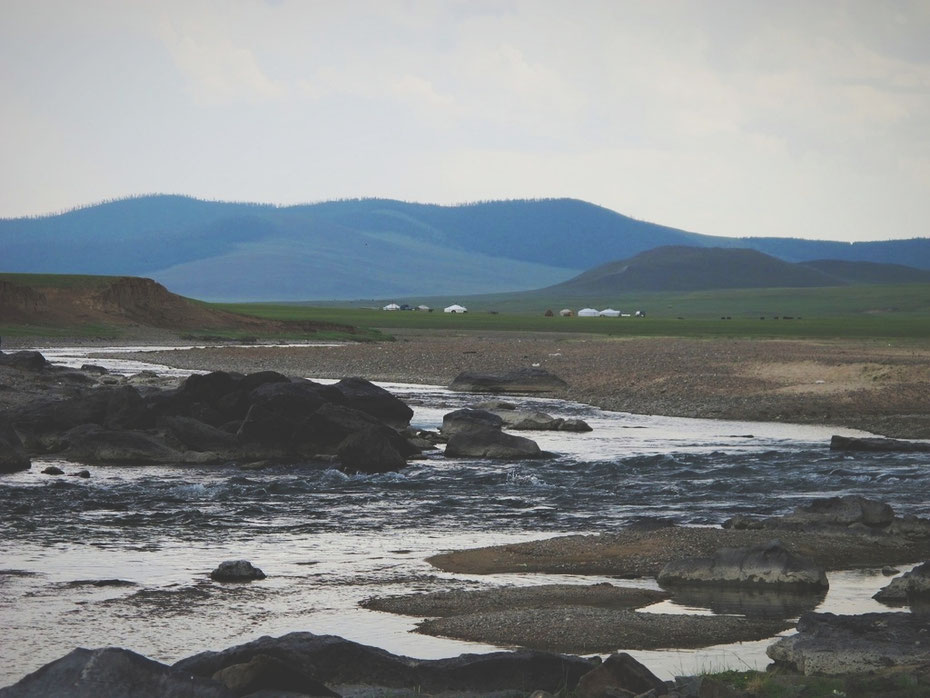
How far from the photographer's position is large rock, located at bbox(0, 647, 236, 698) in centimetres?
898

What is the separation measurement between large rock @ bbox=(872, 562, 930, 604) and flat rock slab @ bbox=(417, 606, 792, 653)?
164 cm

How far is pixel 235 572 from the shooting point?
1636 centimetres

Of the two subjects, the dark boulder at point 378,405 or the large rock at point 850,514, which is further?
the dark boulder at point 378,405

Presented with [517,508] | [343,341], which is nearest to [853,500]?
[517,508]

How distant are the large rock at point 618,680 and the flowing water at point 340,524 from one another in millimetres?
1772

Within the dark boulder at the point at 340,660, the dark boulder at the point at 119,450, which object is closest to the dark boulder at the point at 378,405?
the dark boulder at the point at 119,450

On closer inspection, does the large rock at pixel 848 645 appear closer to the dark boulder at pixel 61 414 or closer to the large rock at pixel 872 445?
the large rock at pixel 872 445

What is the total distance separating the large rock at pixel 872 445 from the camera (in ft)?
98.7

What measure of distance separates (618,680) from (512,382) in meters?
39.1

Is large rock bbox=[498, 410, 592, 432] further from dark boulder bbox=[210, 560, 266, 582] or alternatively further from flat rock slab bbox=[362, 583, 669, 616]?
dark boulder bbox=[210, 560, 266, 582]

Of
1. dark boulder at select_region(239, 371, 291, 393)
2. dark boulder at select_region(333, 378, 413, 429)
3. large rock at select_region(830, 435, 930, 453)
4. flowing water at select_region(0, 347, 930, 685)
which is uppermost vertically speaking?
dark boulder at select_region(239, 371, 291, 393)

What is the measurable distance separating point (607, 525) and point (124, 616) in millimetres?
8888

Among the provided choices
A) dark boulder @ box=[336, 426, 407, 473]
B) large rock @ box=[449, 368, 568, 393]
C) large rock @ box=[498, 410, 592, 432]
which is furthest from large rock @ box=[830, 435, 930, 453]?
large rock @ box=[449, 368, 568, 393]

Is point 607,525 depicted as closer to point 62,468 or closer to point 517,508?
point 517,508
